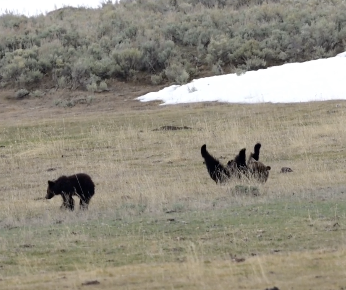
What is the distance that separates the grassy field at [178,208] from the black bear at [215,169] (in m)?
0.43

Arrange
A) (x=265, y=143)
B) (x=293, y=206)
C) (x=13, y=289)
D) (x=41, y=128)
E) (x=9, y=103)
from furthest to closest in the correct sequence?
1. (x=9, y=103)
2. (x=41, y=128)
3. (x=265, y=143)
4. (x=293, y=206)
5. (x=13, y=289)

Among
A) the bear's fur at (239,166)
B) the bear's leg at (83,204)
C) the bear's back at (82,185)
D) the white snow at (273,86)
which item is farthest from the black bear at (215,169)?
the white snow at (273,86)

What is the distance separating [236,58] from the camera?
4031cm

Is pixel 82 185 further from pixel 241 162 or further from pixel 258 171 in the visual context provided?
pixel 258 171

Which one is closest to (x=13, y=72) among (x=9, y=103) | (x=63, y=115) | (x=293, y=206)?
(x=9, y=103)

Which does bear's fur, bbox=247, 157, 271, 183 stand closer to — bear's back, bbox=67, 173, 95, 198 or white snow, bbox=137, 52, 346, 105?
bear's back, bbox=67, 173, 95, 198

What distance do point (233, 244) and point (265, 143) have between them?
13412 millimetres

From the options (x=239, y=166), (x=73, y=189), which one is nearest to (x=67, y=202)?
(x=73, y=189)

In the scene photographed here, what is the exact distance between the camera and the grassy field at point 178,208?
869cm

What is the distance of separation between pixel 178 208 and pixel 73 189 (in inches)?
101

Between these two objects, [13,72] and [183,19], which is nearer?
[13,72]

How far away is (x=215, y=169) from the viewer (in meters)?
16.8

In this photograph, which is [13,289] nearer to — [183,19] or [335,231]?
[335,231]

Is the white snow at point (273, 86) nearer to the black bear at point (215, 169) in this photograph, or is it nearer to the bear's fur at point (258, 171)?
the black bear at point (215, 169)
